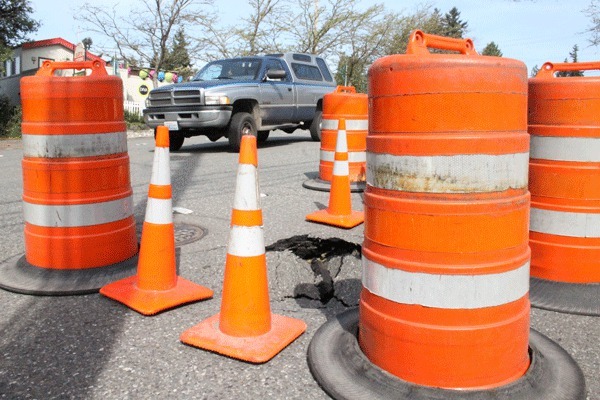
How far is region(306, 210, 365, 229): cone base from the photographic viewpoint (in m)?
5.41

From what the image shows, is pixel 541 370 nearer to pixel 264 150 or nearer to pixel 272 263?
pixel 272 263

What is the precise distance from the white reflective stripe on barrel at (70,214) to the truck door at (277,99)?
941 cm

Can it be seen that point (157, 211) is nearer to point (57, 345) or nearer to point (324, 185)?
point (57, 345)

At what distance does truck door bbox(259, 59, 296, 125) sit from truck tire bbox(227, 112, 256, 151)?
61cm

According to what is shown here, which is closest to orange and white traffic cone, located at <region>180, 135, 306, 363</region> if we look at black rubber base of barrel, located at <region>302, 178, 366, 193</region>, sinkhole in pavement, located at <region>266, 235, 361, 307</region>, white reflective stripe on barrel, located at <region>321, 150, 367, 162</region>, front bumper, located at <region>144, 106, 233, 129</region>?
sinkhole in pavement, located at <region>266, 235, 361, 307</region>

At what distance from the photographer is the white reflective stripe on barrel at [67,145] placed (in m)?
3.75

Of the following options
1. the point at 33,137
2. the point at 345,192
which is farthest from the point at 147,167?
the point at 33,137

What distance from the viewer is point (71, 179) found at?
377 centimetres

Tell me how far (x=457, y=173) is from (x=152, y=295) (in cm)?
208

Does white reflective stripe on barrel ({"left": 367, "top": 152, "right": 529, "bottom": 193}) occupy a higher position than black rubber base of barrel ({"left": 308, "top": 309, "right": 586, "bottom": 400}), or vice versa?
white reflective stripe on barrel ({"left": 367, "top": 152, "right": 529, "bottom": 193})

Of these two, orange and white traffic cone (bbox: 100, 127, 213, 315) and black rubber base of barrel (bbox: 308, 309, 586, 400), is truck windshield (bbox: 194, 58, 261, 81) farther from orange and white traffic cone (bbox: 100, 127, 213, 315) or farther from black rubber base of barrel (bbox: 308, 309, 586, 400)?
black rubber base of barrel (bbox: 308, 309, 586, 400)

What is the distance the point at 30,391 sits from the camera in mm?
2369

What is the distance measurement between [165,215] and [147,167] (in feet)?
23.3

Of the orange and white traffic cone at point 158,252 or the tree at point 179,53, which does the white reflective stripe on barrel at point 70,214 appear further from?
the tree at point 179,53
